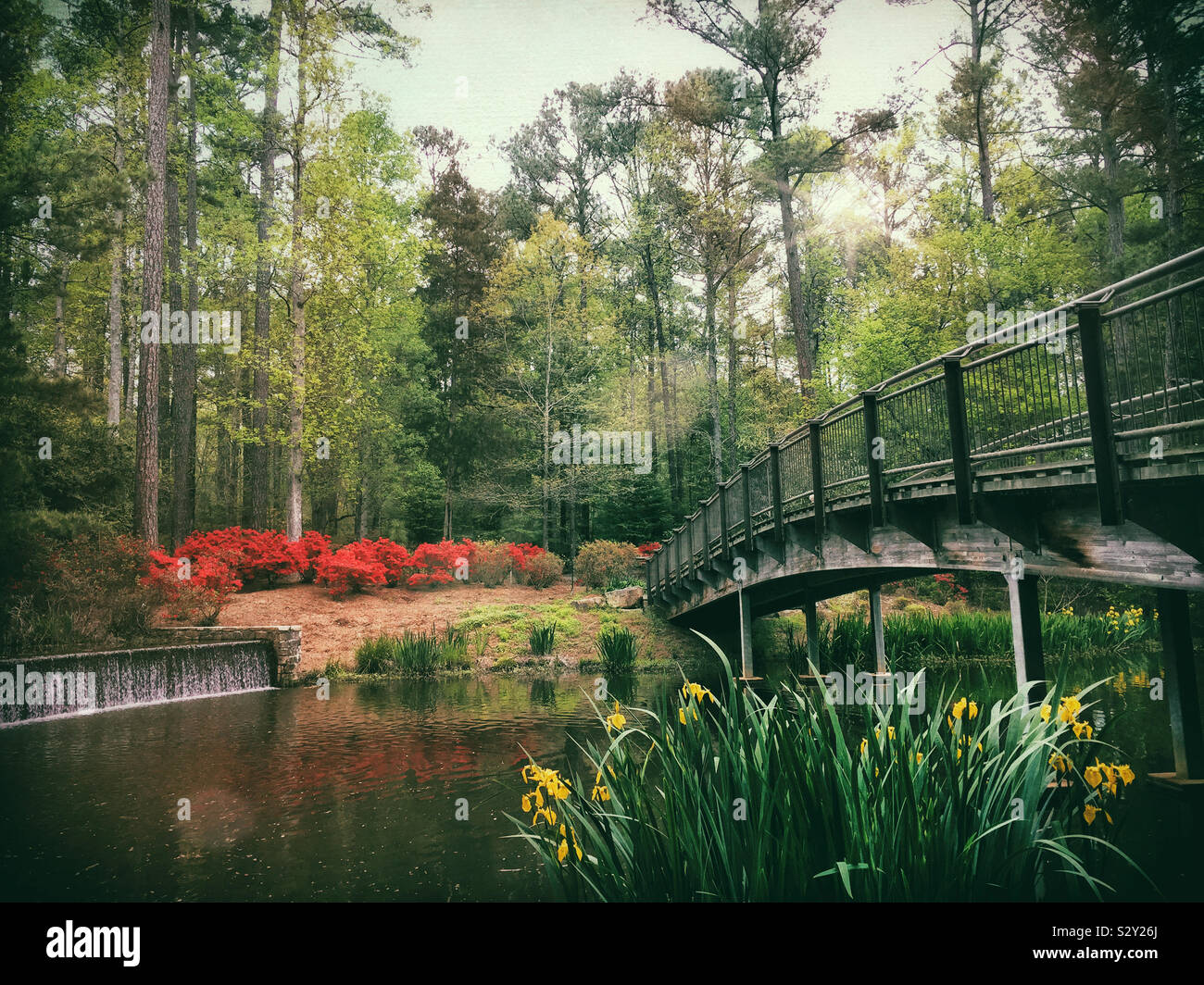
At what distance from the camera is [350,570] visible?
1616 centimetres

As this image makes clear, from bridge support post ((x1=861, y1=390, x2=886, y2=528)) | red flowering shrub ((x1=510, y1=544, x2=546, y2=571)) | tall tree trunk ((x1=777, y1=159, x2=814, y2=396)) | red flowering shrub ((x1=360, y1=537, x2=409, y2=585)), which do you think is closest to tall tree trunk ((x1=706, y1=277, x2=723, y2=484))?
tall tree trunk ((x1=777, y1=159, x2=814, y2=396))

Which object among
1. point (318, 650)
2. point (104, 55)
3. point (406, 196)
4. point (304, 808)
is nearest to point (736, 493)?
point (304, 808)

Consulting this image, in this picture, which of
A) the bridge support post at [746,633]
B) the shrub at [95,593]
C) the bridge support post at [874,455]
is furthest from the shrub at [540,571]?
the bridge support post at [874,455]

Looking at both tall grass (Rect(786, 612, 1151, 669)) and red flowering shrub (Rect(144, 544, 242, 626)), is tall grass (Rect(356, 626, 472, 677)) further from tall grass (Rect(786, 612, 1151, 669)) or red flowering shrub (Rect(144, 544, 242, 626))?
tall grass (Rect(786, 612, 1151, 669))

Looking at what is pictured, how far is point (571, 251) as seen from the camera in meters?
22.3

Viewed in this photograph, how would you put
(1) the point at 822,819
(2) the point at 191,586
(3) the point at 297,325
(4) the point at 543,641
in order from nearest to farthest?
(1) the point at 822,819
(2) the point at 191,586
(4) the point at 543,641
(3) the point at 297,325

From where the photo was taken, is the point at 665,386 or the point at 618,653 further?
the point at 665,386

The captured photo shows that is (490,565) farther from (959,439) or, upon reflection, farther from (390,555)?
(959,439)

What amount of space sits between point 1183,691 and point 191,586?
1467cm

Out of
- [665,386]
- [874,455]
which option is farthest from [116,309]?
[874,455]

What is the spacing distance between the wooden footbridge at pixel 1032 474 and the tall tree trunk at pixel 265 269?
15357 mm

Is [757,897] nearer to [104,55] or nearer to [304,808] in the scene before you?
[304,808]

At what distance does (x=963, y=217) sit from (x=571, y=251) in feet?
36.7

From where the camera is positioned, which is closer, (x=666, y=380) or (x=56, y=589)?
(x=56, y=589)
